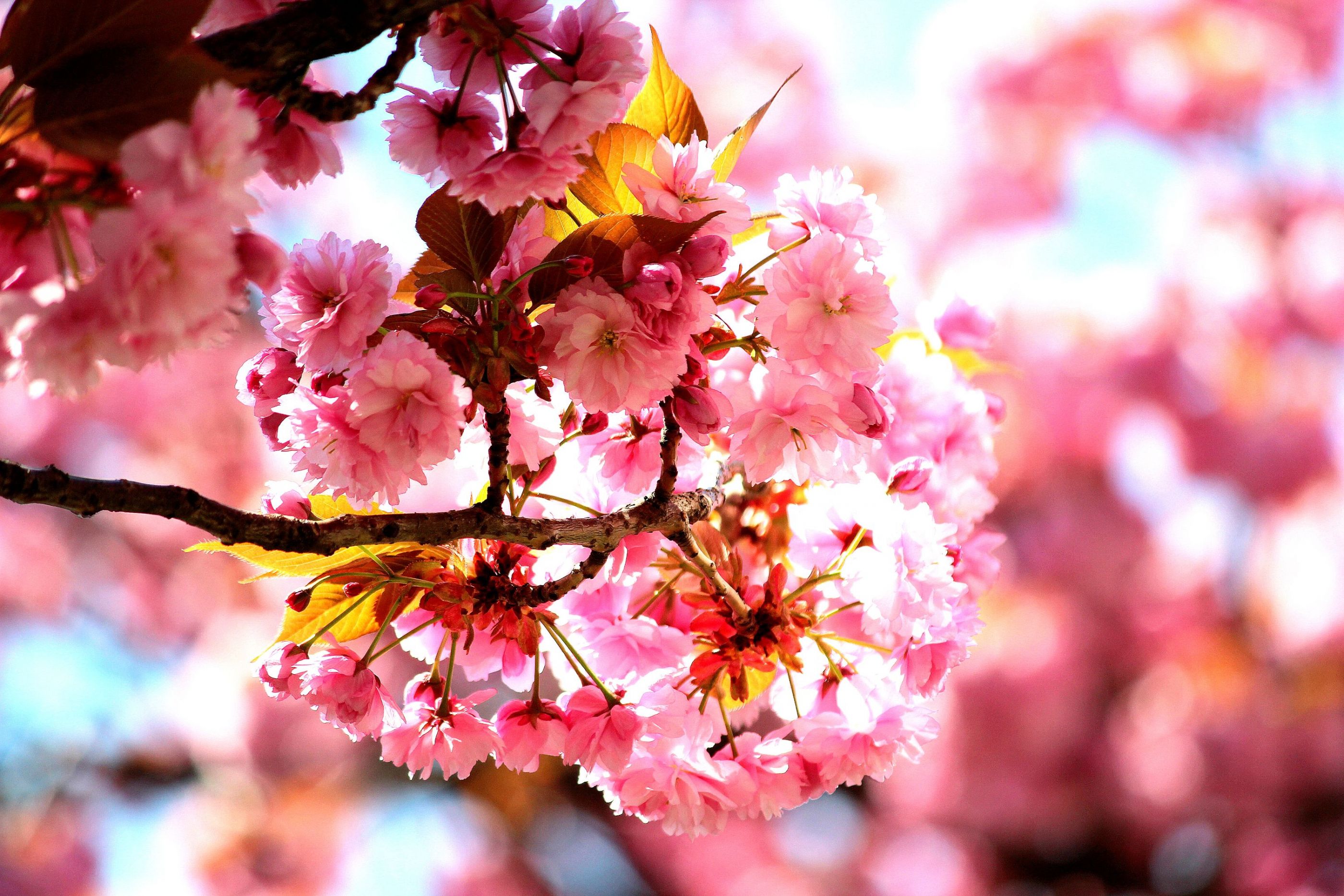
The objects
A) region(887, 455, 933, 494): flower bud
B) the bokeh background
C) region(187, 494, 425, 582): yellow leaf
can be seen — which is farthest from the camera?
the bokeh background

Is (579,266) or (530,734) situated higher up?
(579,266)

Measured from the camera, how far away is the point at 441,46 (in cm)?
52

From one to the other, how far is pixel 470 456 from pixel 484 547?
0.23ft

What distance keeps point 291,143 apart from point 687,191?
193 millimetres

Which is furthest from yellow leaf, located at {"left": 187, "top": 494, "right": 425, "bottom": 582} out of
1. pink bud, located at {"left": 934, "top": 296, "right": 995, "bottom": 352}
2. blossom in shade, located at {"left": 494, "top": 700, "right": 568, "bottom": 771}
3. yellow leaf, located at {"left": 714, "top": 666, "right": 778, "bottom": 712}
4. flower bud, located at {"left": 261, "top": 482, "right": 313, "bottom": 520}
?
pink bud, located at {"left": 934, "top": 296, "right": 995, "bottom": 352}

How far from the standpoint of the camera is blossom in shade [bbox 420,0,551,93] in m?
0.50

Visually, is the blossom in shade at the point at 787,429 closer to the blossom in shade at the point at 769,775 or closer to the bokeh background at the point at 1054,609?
the blossom in shade at the point at 769,775

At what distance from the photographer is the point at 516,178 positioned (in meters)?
0.49

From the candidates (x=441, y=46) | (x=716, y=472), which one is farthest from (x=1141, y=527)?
(x=441, y=46)

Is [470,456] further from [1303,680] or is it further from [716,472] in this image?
[1303,680]

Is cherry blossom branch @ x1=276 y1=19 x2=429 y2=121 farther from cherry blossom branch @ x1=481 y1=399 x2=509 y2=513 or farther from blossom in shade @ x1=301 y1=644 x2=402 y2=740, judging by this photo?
blossom in shade @ x1=301 y1=644 x2=402 y2=740

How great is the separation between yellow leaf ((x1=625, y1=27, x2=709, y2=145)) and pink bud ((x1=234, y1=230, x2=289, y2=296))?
26 centimetres

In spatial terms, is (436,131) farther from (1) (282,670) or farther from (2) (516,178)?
(1) (282,670)

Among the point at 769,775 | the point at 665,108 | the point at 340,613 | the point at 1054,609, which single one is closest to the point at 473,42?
the point at 665,108
